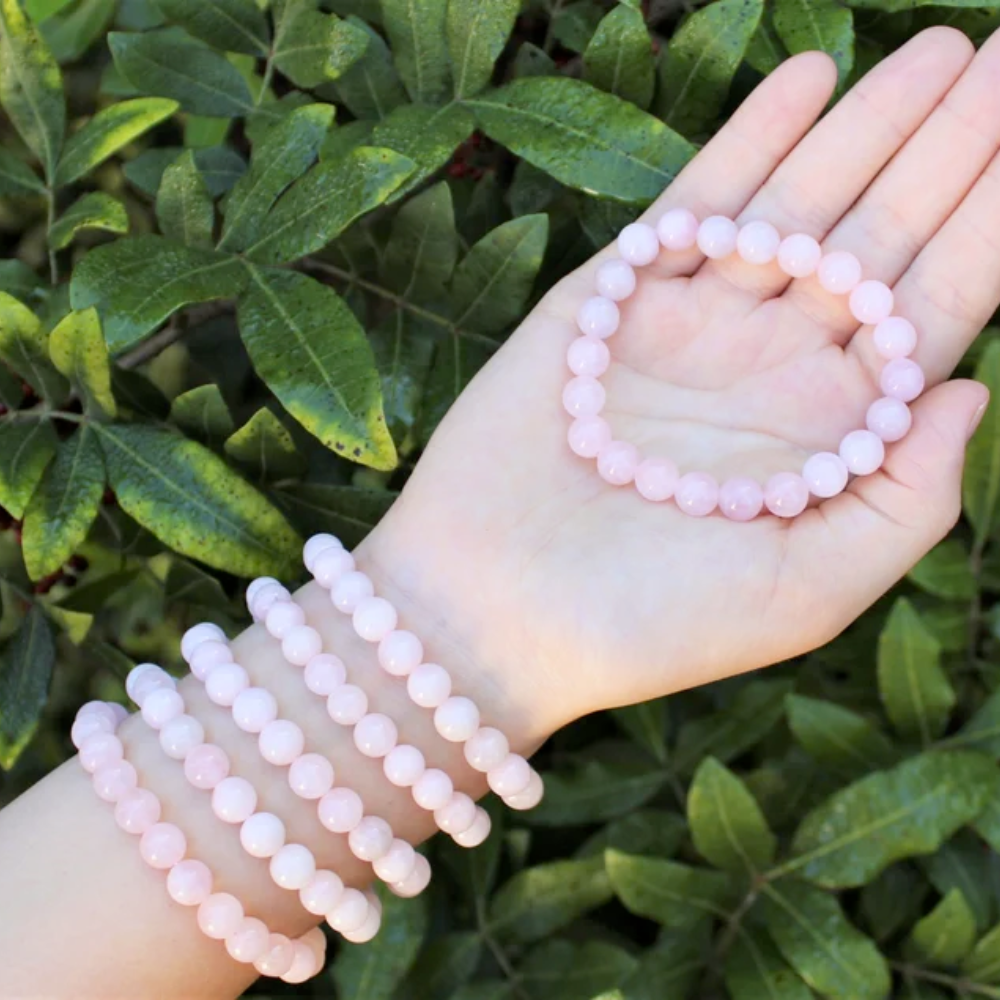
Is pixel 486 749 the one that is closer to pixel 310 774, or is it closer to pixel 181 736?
pixel 310 774

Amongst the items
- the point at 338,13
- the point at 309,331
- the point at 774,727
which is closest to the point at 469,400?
the point at 309,331

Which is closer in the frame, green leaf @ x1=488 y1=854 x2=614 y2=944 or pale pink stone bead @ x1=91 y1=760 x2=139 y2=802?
pale pink stone bead @ x1=91 y1=760 x2=139 y2=802

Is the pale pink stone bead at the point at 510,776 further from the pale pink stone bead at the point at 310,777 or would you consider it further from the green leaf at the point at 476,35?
the green leaf at the point at 476,35

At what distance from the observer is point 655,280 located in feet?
3.60

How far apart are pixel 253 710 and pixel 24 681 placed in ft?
0.84

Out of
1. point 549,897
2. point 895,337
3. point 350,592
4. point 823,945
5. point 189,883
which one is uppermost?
→ point 895,337

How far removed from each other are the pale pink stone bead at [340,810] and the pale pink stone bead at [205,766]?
0.29ft

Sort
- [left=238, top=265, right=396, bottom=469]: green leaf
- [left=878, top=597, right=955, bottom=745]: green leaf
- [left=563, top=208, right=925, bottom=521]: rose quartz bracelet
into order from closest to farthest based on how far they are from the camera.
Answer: [left=238, top=265, right=396, bottom=469]: green leaf → [left=563, top=208, right=925, bottom=521]: rose quartz bracelet → [left=878, top=597, right=955, bottom=745]: green leaf

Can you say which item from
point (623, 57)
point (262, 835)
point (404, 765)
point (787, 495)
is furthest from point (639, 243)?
point (262, 835)

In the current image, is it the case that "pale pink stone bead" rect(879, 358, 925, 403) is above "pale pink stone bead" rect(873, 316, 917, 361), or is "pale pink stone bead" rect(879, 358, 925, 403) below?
below

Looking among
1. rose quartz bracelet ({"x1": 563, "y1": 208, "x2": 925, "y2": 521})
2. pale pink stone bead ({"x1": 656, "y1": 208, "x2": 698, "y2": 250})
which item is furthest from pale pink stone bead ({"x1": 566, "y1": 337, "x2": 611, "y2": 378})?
pale pink stone bead ({"x1": 656, "y1": 208, "x2": 698, "y2": 250})

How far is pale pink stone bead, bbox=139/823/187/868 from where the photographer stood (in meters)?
0.92

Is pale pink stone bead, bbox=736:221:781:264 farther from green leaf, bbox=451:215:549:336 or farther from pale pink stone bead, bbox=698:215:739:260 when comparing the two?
green leaf, bbox=451:215:549:336

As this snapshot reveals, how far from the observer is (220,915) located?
91cm
